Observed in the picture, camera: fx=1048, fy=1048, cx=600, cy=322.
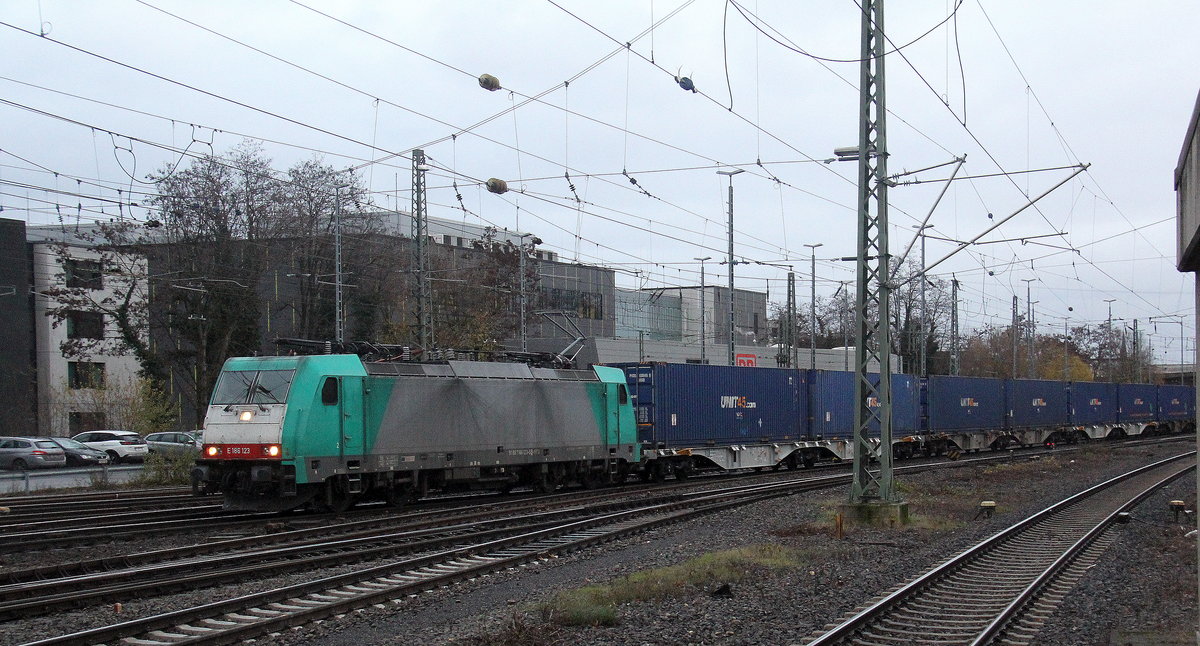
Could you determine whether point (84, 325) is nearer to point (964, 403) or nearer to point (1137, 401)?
point (964, 403)

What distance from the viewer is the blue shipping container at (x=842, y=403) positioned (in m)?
33.2

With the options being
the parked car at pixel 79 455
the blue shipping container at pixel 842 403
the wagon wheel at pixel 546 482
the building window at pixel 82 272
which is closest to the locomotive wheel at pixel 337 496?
the wagon wheel at pixel 546 482

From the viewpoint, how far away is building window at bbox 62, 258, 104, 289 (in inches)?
1645

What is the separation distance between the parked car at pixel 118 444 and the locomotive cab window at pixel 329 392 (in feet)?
86.3

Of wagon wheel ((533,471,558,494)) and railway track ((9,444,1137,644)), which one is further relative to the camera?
wagon wheel ((533,471,558,494))

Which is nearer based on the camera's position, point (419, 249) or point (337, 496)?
point (337, 496)

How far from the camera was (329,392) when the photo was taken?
18000 mm

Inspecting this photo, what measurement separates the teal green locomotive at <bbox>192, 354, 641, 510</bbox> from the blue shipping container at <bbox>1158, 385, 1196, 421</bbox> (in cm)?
5078

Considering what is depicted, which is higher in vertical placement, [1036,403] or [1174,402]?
[1036,403]

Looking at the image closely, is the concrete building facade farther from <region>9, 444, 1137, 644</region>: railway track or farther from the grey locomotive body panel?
<region>9, 444, 1137, 644</region>: railway track

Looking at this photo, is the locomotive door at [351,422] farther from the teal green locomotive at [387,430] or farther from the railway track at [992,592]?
the railway track at [992,592]

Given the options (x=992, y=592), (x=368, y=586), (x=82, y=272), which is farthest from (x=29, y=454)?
(x=992, y=592)

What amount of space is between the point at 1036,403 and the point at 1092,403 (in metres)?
7.91

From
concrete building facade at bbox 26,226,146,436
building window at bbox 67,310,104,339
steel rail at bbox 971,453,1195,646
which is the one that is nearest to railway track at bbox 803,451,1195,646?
steel rail at bbox 971,453,1195,646
